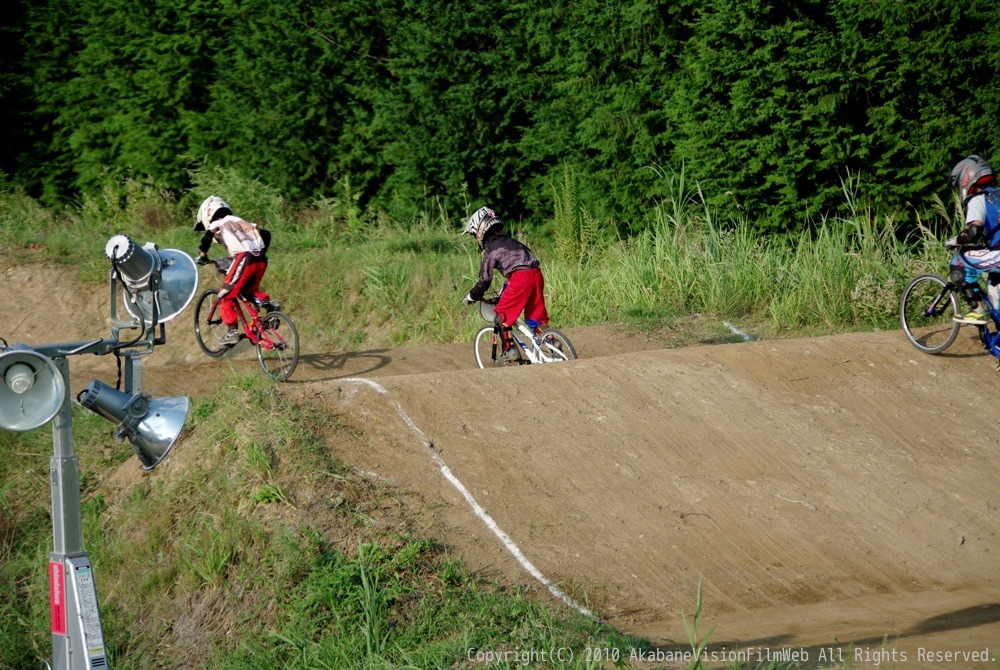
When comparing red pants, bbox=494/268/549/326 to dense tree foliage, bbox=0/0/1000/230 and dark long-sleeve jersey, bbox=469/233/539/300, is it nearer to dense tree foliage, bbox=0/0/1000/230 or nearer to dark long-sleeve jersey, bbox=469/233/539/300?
dark long-sleeve jersey, bbox=469/233/539/300

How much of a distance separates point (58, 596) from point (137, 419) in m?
0.76

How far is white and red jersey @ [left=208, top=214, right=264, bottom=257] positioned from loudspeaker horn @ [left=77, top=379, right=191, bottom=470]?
6.47 m

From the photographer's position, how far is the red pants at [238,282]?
10.5 metres

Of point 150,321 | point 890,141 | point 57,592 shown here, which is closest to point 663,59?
point 890,141

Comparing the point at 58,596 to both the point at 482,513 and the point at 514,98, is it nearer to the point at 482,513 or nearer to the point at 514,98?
the point at 482,513

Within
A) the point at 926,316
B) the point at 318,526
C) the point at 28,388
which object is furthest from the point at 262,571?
the point at 926,316

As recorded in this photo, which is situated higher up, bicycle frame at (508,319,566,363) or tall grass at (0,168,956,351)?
tall grass at (0,168,956,351)

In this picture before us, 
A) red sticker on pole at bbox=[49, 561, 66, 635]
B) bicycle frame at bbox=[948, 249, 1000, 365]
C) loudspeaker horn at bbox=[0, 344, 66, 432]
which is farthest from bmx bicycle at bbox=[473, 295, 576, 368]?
loudspeaker horn at bbox=[0, 344, 66, 432]

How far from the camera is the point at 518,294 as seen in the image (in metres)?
9.67

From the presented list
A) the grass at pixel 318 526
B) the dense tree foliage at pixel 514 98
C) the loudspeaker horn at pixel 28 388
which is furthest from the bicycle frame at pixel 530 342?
the loudspeaker horn at pixel 28 388

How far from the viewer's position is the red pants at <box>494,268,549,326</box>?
9680 mm

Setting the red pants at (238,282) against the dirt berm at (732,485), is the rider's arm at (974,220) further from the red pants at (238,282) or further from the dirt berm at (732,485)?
the red pants at (238,282)

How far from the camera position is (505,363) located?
32.9ft

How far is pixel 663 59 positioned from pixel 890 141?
10.3 feet
